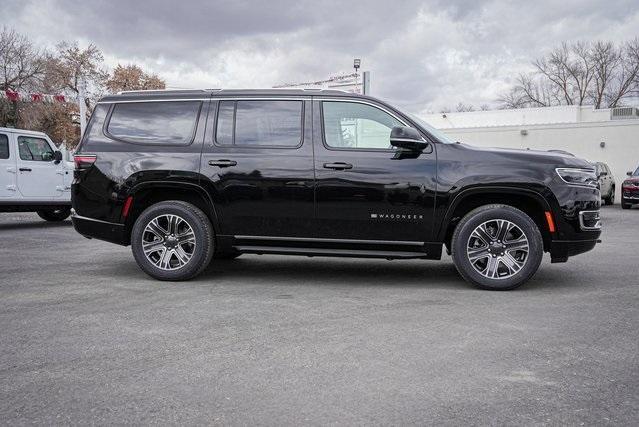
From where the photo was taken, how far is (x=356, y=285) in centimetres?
619

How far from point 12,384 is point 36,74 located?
126ft

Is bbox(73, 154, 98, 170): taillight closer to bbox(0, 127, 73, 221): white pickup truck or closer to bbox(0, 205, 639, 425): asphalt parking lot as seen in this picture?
bbox(0, 205, 639, 425): asphalt parking lot

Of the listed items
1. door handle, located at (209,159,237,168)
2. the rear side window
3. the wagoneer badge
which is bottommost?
the wagoneer badge

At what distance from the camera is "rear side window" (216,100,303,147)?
625 centimetres

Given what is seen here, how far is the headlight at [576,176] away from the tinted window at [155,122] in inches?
148

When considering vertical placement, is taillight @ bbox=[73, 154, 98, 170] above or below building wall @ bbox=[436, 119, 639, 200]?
below

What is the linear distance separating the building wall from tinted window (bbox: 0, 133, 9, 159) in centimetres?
2389

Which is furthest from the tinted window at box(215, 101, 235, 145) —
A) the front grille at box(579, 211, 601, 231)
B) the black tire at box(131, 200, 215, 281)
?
the front grille at box(579, 211, 601, 231)

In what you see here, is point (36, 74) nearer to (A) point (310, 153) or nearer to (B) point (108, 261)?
(B) point (108, 261)

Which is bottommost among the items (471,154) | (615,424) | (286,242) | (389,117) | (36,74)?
(615,424)

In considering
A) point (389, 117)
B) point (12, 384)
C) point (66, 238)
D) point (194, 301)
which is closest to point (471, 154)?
point (389, 117)

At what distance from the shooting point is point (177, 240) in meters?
6.32

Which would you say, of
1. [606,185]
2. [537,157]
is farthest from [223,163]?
[606,185]

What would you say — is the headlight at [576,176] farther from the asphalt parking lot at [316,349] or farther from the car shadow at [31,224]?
the car shadow at [31,224]
